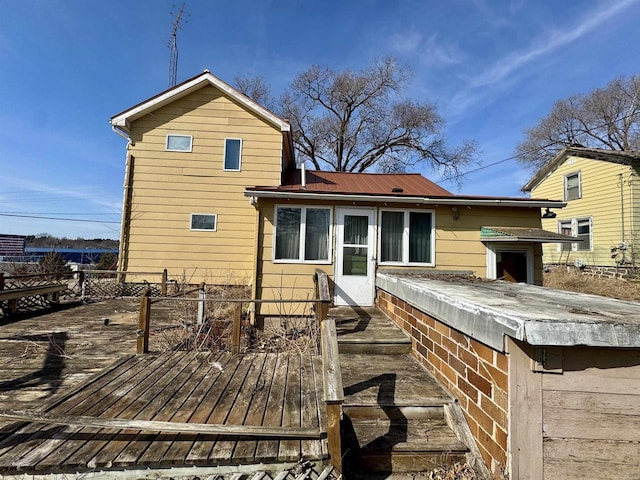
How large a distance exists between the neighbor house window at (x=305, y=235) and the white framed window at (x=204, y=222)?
4239 mm

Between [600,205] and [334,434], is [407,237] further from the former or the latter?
[600,205]

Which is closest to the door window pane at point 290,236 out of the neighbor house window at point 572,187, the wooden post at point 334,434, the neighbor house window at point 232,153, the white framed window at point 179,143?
the wooden post at point 334,434

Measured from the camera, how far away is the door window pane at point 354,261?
640 cm

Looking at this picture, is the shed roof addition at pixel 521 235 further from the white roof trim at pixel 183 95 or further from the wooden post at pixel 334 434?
the white roof trim at pixel 183 95

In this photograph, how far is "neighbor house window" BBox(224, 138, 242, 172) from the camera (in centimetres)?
997

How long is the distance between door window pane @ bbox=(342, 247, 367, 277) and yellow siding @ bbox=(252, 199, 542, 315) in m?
0.28

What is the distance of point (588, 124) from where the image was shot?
2164 centimetres

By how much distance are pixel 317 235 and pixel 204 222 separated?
5.04m

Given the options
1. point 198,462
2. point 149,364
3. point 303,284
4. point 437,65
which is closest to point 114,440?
point 198,462

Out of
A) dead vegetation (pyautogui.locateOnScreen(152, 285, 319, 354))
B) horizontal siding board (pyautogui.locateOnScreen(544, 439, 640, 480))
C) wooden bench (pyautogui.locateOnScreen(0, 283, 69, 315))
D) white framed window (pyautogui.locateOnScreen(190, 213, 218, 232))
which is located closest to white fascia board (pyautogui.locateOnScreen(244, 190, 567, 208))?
dead vegetation (pyautogui.locateOnScreen(152, 285, 319, 354))

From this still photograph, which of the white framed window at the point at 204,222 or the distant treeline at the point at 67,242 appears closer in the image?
the white framed window at the point at 204,222

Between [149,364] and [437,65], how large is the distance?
1689cm

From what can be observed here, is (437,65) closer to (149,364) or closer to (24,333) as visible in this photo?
(149,364)

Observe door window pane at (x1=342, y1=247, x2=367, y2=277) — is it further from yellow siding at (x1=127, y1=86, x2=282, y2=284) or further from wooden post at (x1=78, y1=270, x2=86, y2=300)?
wooden post at (x1=78, y1=270, x2=86, y2=300)
